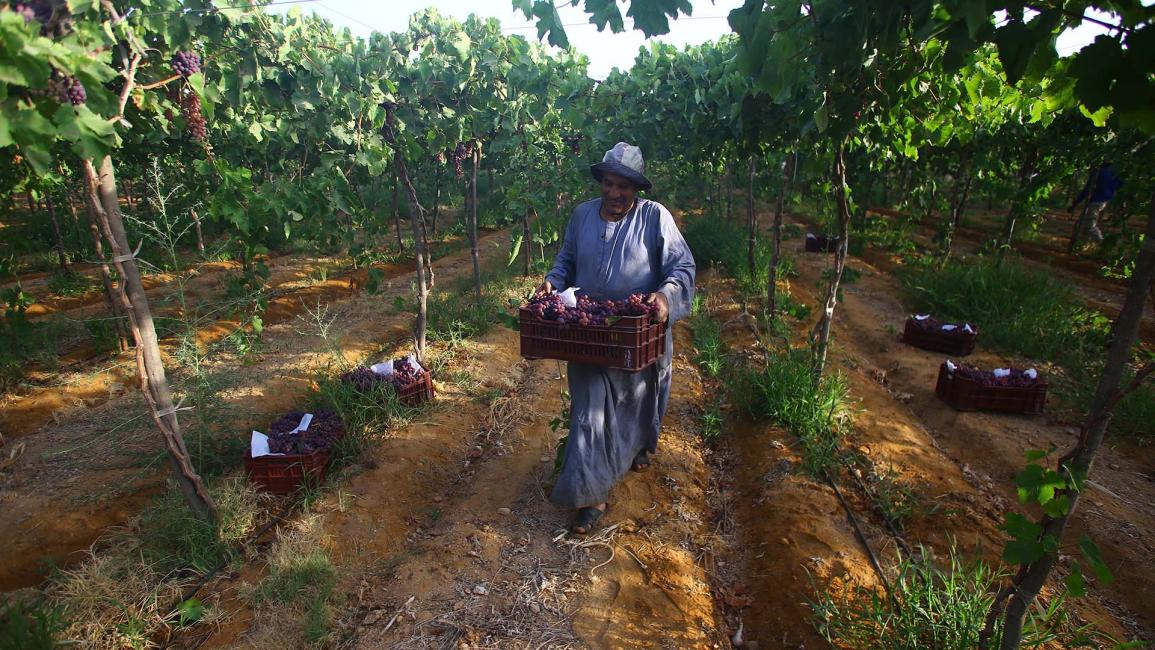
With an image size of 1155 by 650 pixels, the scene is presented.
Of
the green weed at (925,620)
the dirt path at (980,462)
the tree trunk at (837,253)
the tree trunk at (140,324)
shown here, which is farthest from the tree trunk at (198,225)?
the dirt path at (980,462)

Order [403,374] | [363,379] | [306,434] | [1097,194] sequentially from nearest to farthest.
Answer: [306,434]
[363,379]
[403,374]
[1097,194]

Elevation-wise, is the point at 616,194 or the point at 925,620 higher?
the point at 616,194

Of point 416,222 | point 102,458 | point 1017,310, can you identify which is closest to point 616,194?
point 416,222

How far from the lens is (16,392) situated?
18.2 ft

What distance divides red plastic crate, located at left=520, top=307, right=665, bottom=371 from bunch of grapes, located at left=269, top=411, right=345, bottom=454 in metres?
1.82

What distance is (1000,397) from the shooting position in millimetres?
5031

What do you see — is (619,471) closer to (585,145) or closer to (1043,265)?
(585,145)

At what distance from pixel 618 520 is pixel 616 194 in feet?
6.37

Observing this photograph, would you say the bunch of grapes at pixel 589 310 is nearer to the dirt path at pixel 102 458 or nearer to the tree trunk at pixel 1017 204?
the dirt path at pixel 102 458

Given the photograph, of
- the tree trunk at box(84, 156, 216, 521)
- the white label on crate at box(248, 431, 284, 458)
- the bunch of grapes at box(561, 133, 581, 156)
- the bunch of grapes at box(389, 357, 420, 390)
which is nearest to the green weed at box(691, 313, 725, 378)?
the bunch of grapes at box(389, 357, 420, 390)

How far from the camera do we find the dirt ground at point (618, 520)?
2754 mm

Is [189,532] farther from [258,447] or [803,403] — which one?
[803,403]

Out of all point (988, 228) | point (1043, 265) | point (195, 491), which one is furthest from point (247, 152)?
point (988, 228)

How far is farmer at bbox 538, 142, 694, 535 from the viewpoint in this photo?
3.34m
